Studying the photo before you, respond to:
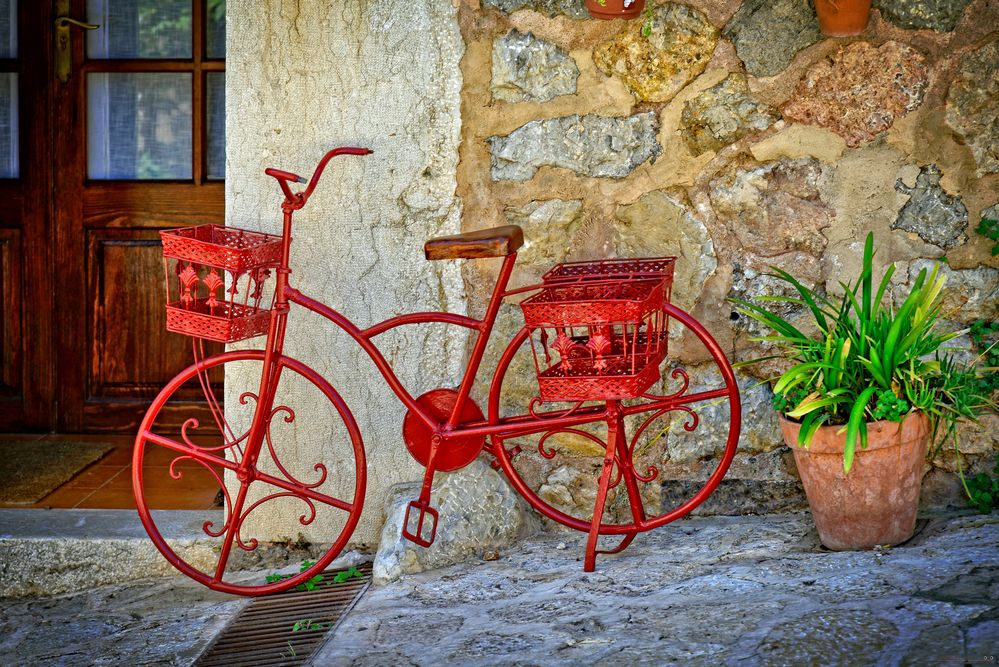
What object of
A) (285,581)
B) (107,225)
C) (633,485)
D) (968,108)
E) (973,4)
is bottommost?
(285,581)

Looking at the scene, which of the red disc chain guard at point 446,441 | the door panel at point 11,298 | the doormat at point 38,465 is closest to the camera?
the red disc chain guard at point 446,441

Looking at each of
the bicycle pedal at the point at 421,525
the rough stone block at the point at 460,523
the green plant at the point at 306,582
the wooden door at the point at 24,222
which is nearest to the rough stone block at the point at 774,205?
the rough stone block at the point at 460,523

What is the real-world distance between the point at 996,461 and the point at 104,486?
315cm

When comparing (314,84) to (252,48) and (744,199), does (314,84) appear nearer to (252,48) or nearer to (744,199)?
(252,48)

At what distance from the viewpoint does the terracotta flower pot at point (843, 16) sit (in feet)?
10.5

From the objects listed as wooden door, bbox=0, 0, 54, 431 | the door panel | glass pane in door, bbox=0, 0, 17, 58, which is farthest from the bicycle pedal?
glass pane in door, bbox=0, 0, 17, 58

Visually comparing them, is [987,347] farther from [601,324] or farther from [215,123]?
[215,123]

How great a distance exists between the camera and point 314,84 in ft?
11.5

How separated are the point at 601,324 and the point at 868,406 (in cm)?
81

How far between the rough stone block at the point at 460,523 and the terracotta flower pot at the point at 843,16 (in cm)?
171

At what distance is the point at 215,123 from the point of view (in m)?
4.67

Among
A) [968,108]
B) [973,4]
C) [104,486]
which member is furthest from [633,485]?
[104,486]

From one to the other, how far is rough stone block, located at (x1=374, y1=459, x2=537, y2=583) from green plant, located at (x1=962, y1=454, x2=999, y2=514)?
1.37 m

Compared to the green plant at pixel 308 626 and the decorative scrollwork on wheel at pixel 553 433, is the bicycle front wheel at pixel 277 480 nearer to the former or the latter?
the green plant at pixel 308 626
